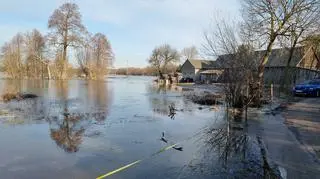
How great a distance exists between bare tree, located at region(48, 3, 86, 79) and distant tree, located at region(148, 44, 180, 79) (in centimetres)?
3289

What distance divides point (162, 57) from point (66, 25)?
3649cm

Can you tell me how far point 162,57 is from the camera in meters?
85.2

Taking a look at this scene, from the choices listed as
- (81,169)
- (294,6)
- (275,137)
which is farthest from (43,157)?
(294,6)

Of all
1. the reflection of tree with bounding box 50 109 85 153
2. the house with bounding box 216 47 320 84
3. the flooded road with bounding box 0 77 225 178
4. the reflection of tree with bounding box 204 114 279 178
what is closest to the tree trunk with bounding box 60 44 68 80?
the house with bounding box 216 47 320 84

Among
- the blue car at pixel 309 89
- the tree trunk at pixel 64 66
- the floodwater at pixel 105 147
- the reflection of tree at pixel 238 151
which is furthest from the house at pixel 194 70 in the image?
the reflection of tree at pixel 238 151

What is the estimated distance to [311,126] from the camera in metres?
12.0

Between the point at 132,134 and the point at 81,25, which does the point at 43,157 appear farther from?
the point at 81,25

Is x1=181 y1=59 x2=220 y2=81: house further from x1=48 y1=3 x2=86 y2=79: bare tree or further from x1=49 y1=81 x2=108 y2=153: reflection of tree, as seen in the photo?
x1=49 y1=81 x2=108 y2=153: reflection of tree

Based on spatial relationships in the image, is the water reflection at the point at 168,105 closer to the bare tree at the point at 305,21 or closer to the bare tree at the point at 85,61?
the bare tree at the point at 305,21

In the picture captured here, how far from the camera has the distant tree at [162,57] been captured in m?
84.9

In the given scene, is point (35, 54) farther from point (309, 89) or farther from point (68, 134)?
point (68, 134)

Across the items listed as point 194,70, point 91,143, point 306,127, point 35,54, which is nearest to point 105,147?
point 91,143

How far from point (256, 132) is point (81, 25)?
49911 mm

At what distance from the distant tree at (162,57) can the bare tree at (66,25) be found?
3289 centimetres
